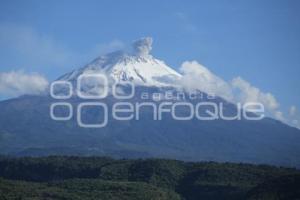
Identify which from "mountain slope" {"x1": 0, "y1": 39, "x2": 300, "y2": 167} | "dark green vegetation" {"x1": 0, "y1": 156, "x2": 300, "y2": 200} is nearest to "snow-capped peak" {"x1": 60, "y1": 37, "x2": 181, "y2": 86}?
"mountain slope" {"x1": 0, "y1": 39, "x2": 300, "y2": 167}

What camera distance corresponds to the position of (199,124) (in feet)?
454

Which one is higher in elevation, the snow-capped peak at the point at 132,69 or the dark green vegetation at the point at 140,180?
the snow-capped peak at the point at 132,69

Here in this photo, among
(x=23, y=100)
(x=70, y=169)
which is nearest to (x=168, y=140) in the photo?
(x=23, y=100)

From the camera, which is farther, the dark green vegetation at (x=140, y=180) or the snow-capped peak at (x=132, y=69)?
the snow-capped peak at (x=132, y=69)

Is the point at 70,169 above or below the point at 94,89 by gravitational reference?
below

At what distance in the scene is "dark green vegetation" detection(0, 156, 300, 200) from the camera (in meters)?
55.4

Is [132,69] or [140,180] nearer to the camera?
[140,180]

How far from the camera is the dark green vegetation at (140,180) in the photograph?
2181 inches

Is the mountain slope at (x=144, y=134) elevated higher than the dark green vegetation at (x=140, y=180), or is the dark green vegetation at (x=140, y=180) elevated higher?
the mountain slope at (x=144, y=134)

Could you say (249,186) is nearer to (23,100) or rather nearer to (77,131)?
(77,131)

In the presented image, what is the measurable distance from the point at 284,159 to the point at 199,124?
26273 mm

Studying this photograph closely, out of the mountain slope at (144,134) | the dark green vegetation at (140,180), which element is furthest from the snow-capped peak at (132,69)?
the dark green vegetation at (140,180)

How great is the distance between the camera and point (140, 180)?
2586 inches

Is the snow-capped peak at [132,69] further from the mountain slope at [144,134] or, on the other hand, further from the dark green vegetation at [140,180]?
the dark green vegetation at [140,180]
